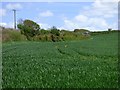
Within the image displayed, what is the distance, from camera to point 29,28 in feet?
308

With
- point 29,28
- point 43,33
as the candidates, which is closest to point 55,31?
point 43,33

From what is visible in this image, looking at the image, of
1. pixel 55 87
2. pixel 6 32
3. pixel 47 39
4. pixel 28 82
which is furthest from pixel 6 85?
pixel 47 39

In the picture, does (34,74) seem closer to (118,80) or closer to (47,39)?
(118,80)

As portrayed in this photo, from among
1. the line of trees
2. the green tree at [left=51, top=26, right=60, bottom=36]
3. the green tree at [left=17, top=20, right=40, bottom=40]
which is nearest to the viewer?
the line of trees

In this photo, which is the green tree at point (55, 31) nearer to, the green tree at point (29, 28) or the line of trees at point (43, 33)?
the line of trees at point (43, 33)

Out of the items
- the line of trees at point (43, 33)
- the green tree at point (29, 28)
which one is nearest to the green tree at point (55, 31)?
the line of trees at point (43, 33)

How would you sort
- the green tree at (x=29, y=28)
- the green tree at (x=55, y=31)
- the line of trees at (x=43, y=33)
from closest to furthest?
the line of trees at (x=43, y=33)
the green tree at (x=55, y=31)
the green tree at (x=29, y=28)

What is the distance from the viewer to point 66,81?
11406 mm

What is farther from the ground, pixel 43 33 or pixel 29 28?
pixel 29 28

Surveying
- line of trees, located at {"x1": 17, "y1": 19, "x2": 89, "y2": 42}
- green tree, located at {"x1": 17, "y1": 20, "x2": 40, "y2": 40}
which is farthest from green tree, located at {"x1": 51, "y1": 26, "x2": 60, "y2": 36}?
green tree, located at {"x1": 17, "y1": 20, "x2": 40, "y2": 40}

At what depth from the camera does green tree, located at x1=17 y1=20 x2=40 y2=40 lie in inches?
3617

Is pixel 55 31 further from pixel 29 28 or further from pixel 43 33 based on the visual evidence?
pixel 29 28

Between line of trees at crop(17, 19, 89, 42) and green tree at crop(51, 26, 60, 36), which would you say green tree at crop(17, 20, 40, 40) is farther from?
green tree at crop(51, 26, 60, 36)

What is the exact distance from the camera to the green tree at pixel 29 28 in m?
91.9
